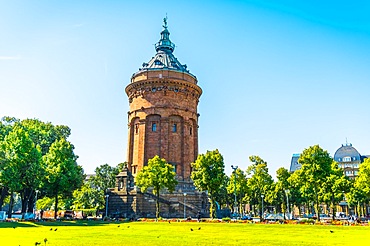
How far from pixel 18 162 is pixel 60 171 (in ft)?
22.4

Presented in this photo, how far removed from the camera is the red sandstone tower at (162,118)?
65.6 m

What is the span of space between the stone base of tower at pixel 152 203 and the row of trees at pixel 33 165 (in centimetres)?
829

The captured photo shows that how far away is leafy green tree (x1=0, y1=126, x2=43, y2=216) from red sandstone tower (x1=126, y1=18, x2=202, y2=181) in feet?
78.5

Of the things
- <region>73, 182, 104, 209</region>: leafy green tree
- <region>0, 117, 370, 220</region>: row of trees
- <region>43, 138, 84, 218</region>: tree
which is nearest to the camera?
<region>0, 117, 370, 220</region>: row of trees

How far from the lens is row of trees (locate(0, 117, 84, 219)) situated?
40.7 meters

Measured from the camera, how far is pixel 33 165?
42.4 meters

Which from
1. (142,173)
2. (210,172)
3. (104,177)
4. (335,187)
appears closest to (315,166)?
(335,187)

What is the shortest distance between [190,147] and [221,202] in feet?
74.4

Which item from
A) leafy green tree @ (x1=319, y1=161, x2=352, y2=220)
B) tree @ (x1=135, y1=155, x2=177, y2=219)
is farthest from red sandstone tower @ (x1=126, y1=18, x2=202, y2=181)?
leafy green tree @ (x1=319, y1=161, x2=352, y2=220)

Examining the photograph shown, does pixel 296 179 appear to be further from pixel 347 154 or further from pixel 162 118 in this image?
pixel 347 154

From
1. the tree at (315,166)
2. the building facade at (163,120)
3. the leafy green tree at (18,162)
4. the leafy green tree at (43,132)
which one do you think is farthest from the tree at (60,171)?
the tree at (315,166)

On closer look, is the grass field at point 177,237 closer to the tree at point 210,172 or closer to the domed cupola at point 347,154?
the tree at point 210,172

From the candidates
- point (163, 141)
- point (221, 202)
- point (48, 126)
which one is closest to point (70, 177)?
point (48, 126)

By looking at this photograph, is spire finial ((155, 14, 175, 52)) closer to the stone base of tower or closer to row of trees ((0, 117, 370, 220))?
row of trees ((0, 117, 370, 220))
